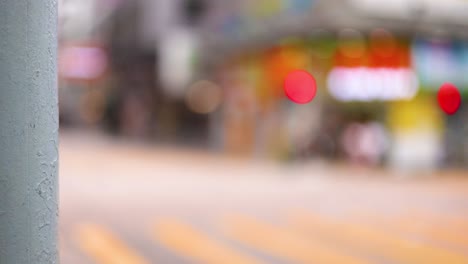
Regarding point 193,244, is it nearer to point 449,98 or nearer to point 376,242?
point 376,242

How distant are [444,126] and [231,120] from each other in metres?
9.66

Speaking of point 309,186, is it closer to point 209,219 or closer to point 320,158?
point 320,158

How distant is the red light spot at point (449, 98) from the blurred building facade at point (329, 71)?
0.28m

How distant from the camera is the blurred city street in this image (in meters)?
10.4

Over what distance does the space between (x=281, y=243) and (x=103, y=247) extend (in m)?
2.68

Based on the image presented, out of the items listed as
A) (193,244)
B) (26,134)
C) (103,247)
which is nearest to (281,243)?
(193,244)

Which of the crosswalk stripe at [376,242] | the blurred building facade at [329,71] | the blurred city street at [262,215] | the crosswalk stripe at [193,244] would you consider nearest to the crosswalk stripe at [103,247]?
the blurred city street at [262,215]

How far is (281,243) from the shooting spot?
1109 centimetres

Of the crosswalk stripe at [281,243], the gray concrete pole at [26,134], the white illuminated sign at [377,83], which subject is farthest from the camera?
the white illuminated sign at [377,83]

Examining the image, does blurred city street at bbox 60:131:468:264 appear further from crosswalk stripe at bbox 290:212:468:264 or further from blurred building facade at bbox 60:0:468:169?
blurred building facade at bbox 60:0:468:169

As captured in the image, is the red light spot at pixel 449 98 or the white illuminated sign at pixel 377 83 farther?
the red light spot at pixel 449 98

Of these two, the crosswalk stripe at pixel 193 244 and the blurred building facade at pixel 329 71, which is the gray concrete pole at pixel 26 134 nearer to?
the crosswalk stripe at pixel 193 244

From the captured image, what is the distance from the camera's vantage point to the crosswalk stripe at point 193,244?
391 inches

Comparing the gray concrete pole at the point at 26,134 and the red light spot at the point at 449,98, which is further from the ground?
the gray concrete pole at the point at 26,134
